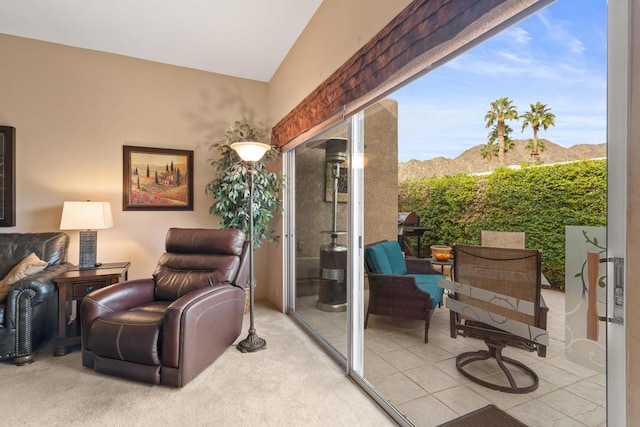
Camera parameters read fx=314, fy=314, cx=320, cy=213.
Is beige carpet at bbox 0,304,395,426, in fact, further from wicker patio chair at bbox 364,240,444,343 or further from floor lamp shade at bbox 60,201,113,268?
floor lamp shade at bbox 60,201,113,268

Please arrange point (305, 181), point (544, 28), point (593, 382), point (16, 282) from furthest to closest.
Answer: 1. point (305, 181)
2. point (16, 282)
3. point (544, 28)
4. point (593, 382)

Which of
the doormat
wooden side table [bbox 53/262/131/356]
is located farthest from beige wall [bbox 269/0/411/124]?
wooden side table [bbox 53/262/131/356]

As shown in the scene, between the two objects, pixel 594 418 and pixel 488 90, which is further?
pixel 488 90

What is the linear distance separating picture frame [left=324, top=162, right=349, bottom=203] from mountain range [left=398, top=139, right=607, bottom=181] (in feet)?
2.43

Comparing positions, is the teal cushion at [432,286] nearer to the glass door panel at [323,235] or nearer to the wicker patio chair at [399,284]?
the wicker patio chair at [399,284]

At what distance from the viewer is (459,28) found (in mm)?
1334

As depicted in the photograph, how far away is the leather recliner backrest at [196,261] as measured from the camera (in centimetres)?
284

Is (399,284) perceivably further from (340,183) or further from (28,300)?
(28,300)

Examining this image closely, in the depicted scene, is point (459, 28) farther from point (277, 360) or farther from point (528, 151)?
point (277, 360)

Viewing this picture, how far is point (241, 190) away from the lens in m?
3.51

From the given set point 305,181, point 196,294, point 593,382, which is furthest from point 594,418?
point 305,181

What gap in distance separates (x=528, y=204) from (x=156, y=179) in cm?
378

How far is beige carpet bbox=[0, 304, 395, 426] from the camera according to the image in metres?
1.85

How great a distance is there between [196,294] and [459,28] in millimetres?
2281
